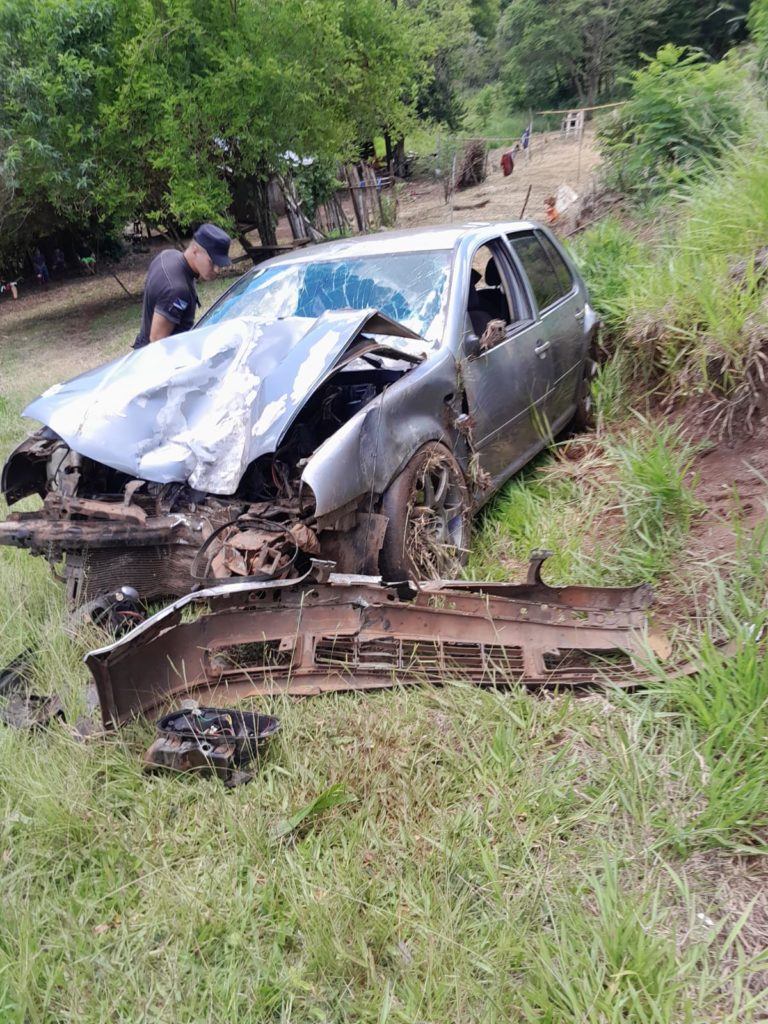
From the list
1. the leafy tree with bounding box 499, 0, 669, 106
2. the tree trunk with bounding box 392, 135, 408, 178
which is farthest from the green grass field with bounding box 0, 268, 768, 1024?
the leafy tree with bounding box 499, 0, 669, 106

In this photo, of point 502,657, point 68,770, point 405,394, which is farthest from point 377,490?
point 68,770

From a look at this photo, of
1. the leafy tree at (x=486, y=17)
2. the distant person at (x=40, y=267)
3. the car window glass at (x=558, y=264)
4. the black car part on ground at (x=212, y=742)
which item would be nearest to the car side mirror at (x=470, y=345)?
the car window glass at (x=558, y=264)

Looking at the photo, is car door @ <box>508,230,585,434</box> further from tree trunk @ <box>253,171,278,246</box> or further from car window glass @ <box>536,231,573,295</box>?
tree trunk @ <box>253,171,278,246</box>

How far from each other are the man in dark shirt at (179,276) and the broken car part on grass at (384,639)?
101 inches

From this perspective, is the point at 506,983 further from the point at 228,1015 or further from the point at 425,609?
the point at 425,609

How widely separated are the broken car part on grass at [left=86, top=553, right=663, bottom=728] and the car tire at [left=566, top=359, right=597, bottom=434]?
8.44ft

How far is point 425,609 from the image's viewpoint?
2.62 m

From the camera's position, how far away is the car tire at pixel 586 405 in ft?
16.3

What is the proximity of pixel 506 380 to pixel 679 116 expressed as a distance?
16.4 feet

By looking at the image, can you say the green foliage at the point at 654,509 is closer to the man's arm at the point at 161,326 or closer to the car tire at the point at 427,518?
the car tire at the point at 427,518

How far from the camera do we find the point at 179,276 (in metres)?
4.51

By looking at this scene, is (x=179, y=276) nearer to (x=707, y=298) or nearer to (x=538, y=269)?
(x=538, y=269)

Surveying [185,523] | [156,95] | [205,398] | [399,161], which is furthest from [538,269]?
[399,161]

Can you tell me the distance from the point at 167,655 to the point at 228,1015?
1110mm
